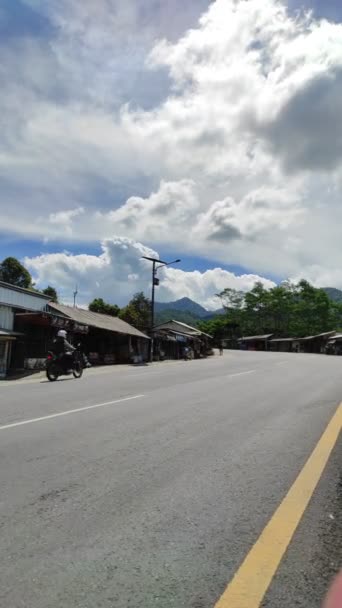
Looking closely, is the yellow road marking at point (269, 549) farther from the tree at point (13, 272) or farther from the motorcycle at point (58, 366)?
the tree at point (13, 272)

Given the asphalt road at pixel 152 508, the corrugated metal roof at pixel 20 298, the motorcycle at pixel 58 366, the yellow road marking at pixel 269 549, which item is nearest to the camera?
the yellow road marking at pixel 269 549

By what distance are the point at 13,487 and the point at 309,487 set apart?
288 centimetres

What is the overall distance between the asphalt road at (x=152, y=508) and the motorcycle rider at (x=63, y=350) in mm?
9646

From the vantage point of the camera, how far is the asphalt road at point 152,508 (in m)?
2.81

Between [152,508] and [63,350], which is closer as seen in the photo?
[152,508]

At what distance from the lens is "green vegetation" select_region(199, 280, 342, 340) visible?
9225cm

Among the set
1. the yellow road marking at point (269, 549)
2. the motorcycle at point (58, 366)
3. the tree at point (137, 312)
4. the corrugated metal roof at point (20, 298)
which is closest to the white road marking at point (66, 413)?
the yellow road marking at point (269, 549)

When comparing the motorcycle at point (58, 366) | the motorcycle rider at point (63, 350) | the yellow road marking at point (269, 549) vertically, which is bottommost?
the yellow road marking at point (269, 549)

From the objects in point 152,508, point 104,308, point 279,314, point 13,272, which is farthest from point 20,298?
point 279,314

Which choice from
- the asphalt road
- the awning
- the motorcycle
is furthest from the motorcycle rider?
the asphalt road

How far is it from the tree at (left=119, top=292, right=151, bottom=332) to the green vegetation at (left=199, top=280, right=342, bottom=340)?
30158 millimetres

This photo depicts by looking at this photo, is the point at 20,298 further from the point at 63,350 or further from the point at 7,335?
the point at 63,350

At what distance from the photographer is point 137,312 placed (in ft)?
242

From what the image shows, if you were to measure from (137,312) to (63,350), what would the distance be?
55.5 m
